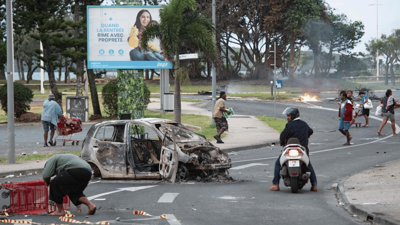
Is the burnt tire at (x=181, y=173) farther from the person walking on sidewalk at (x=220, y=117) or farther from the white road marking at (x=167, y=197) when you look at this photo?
the person walking on sidewalk at (x=220, y=117)

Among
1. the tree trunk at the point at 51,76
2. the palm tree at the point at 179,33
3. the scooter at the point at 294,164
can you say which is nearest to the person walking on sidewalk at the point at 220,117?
the palm tree at the point at 179,33

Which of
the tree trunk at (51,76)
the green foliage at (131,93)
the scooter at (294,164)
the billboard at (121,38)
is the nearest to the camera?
the scooter at (294,164)

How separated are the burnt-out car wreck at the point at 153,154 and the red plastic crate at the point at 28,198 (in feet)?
10.4

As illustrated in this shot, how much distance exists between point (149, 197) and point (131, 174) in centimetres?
184

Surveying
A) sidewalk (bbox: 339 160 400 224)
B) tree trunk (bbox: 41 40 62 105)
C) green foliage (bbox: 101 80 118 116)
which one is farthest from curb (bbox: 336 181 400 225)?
tree trunk (bbox: 41 40 62 105)

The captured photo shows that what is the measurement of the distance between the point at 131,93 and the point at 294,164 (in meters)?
19.3

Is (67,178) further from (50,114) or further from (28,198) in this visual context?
(50,114)

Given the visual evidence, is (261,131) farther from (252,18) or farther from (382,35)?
(382,35)

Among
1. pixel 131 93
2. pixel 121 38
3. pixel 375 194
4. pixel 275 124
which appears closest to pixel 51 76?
pixel 131 93

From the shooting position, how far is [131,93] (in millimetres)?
28984

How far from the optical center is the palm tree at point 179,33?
23.5m

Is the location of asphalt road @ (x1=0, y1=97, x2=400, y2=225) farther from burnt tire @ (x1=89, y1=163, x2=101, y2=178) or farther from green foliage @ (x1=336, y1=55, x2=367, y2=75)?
green foliage @ (x1=336, y1=55, x2=367, y2=75)

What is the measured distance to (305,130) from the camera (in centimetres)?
1100

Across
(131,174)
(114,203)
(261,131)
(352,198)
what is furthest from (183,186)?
(261,131)
